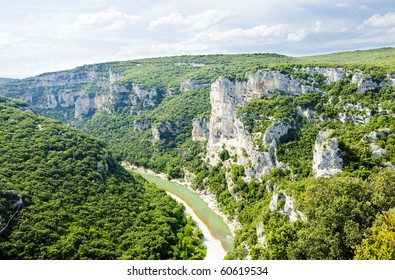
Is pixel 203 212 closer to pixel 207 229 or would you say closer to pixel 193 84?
pixel 207 229

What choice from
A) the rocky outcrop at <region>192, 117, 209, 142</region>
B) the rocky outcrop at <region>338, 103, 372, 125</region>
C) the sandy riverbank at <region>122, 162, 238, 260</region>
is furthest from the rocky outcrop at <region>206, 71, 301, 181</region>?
the rocky outcrop at <region>338, 103, 372, 125</region>

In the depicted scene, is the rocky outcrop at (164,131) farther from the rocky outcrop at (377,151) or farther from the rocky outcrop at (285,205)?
the rocky outcrop at (377,151)

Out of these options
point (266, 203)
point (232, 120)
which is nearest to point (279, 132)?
point (266, 203)

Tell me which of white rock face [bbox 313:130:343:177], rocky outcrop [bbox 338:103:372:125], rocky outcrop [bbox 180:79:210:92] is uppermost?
rocky outcrop [bbox 180:79:210:92]

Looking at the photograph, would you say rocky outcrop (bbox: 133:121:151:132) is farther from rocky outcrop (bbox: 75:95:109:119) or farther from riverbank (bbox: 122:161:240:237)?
rocky outcrop (bbox: 75:95:109:119)

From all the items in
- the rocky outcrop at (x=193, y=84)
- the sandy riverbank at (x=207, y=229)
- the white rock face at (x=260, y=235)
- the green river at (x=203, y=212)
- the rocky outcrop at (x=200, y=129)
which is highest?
the rocky outcrop at (x=193, y=84)

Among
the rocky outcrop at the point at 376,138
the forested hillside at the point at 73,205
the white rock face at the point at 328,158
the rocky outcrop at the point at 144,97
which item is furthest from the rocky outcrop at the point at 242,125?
the rocky outcrop at the point at 144,97

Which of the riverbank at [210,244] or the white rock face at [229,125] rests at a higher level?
the white rock face at [229,125]
